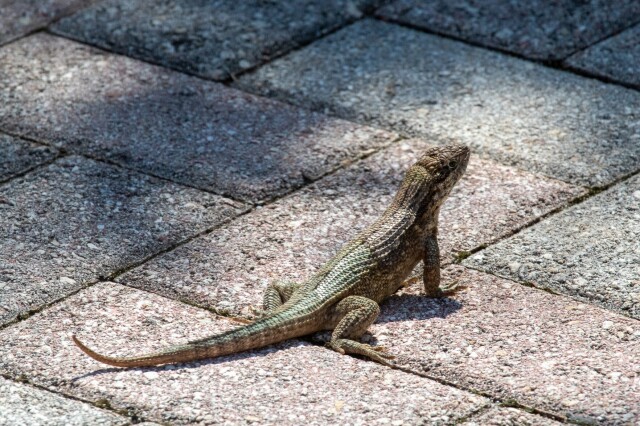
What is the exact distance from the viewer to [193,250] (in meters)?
5.11

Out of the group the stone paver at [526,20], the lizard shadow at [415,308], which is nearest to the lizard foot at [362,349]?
the lizard shadow at [415,308]

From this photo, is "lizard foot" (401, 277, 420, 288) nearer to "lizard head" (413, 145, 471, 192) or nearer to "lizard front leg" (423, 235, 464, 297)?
"lizard front leg" (423, 235, 464, 297)

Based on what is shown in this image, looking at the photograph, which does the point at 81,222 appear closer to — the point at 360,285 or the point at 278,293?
the point at 278,293

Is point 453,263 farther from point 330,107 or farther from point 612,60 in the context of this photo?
point 612,60

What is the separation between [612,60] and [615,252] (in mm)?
2027

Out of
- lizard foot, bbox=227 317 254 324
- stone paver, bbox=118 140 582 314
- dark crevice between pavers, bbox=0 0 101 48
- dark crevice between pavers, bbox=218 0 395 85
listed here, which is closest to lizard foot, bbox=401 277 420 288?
→ stone paver, bbox=118 140 582 314

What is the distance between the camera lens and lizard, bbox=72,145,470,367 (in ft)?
14.1

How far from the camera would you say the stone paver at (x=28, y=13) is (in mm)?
7281

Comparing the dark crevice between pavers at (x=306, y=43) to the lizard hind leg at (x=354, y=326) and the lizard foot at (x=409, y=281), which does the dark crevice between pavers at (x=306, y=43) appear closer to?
the lizard foot at (x=409, y=281)

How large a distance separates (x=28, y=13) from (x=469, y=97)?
2.86m

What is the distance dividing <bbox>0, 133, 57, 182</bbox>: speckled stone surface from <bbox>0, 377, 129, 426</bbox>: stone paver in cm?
183

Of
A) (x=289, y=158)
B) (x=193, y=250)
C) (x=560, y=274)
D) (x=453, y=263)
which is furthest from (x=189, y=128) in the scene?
(x=560, y=274)

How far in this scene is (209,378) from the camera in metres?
4.19

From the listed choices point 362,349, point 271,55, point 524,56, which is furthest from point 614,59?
point 362,349
